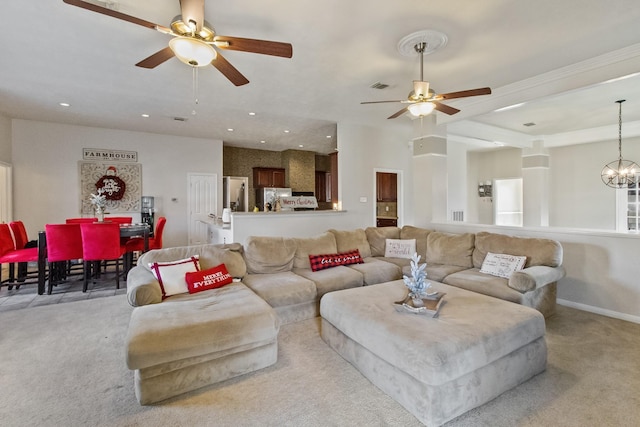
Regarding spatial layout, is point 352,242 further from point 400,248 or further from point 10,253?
point 10,253

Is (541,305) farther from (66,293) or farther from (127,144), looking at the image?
(127,144)

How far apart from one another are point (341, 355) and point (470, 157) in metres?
8.84

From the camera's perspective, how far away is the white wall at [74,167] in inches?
239

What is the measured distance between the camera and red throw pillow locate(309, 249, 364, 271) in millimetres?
3755

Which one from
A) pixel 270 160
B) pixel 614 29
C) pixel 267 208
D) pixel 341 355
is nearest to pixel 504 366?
pixel 341 355

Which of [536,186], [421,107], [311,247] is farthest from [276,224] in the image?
[536,186]

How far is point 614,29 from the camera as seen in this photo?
2814mm

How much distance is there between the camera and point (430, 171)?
5.26m

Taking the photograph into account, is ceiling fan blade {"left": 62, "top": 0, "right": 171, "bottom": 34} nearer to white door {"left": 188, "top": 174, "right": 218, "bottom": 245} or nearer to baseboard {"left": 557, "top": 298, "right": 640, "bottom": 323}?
baseboard {"left": 557, "top": 298, "right": 640, "bottom": 323}

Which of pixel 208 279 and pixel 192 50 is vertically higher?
pixel 192 50

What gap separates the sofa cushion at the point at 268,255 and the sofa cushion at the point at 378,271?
0.85 meters

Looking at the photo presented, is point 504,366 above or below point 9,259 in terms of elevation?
below

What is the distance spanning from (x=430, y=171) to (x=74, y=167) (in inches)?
292

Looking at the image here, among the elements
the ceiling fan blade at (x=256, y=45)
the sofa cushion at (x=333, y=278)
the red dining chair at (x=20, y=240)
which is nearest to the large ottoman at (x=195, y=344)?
the sofa cushion at (x=333, y=278)
